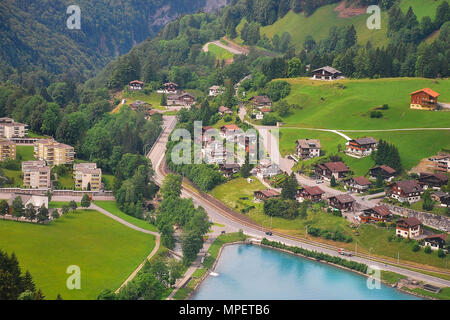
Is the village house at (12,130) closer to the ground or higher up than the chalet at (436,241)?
higher up

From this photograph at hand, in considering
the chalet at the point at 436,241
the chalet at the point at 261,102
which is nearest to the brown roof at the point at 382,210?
the chalet at the point at 436,241

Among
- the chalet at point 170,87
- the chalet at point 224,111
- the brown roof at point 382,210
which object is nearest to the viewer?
the brown roof at point 382,210

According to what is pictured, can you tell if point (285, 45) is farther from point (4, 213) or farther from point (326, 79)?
point (4, 213)

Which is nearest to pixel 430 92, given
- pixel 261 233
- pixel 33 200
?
pixel 261 233

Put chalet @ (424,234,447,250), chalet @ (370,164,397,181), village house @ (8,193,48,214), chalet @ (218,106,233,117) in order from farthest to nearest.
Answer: chalet @ (218,106,233,117), chalet @ (370,164,397,181), village house @ (8,193,48,214), chalet @ (424,234,447,250)

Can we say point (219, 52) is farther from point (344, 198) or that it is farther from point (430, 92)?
point (344, 198)

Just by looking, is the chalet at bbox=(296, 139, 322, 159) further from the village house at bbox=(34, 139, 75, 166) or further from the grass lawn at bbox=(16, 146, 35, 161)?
the grass lawn at bbox=(16, 146, 35, 161)

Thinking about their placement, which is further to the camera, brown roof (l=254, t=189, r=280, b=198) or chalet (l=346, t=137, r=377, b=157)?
chalet (l=346, t=137, r=377, b=157)

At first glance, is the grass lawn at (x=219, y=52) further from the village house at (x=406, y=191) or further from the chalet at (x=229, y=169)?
the village house at (x=406, y=191)

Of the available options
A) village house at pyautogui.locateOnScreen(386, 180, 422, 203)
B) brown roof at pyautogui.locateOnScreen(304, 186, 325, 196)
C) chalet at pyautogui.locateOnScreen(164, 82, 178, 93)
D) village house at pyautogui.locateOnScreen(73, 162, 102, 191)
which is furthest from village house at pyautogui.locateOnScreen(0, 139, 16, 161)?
village house at pyautogui.locateOnScreen(386, 180, 422, 203)
